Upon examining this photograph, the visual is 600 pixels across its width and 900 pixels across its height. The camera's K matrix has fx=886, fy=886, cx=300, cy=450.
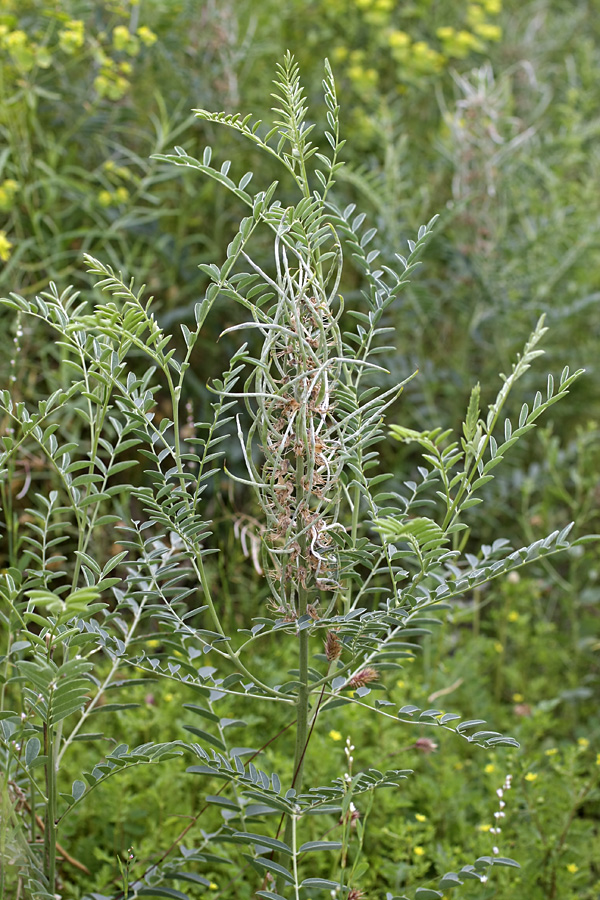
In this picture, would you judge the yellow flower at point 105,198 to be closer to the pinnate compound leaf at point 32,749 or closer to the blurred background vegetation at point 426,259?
the blurred background vegetation at point 426,259

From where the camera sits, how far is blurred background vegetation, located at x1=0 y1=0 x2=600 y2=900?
1575 mm

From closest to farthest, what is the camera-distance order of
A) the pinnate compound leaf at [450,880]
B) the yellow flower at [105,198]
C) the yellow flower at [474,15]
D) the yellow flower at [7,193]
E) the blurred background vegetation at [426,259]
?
the pinnate compound leaf at [450,880] < the blurred background vegetation at [426,259] < the yellow flower at [7,193] < the yellow flower at [105,198] < the yellow flower at [474,15]

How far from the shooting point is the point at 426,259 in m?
2.79

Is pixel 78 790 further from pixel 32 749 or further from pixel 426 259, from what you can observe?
pixel 426 259

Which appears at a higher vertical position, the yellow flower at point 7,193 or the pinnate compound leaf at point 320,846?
the yellow flower at point 7,193

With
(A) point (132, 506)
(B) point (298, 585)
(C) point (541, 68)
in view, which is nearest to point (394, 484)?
(A) point (132, 506)

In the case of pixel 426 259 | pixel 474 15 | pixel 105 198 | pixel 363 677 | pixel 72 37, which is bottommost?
pixel 363 677

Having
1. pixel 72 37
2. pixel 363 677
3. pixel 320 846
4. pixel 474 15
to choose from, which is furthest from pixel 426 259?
pixel 320 846

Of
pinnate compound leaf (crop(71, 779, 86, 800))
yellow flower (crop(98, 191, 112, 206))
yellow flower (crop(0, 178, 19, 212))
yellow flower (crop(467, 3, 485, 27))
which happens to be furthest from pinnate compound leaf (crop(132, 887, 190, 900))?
yellow flower (crop(467, 3, 485, 27))

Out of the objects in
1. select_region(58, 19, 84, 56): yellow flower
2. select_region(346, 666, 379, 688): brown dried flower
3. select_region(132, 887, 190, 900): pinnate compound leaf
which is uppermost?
select_region(58, 19, 84, 56): yellow flower

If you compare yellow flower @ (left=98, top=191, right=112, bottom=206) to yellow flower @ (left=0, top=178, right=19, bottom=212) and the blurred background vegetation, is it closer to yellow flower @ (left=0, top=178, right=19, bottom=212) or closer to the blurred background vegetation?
the blurred background vegetation

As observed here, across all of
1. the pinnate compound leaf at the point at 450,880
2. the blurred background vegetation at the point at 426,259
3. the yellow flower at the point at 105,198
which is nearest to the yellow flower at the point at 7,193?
the blurred background vegetation at the point at 426,259

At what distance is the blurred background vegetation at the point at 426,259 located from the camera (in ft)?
5.17

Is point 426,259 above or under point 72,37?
under
